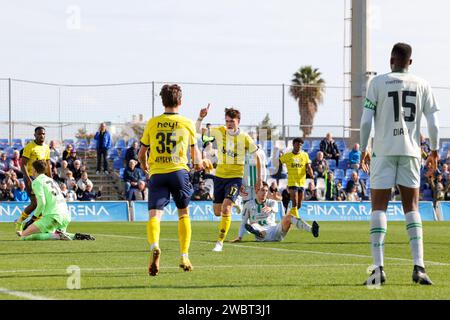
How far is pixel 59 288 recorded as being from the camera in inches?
379

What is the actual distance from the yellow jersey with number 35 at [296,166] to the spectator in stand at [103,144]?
401 inches

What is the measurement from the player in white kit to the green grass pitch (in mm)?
646

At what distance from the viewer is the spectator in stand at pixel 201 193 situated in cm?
3312

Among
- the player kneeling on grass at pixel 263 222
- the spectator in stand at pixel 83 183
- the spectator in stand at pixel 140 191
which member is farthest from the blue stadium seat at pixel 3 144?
the player kneeling on grass at pixel 263 222

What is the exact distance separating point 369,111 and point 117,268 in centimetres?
400

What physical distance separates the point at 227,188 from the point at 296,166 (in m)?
7.83

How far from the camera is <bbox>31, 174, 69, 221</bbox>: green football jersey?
1795 centimetres

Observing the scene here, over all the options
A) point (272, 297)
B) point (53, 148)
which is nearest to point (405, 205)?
point (272, 297)

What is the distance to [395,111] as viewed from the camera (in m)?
10.5

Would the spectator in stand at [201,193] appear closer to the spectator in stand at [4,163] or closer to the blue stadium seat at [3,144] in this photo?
the spectator in stand at [4,163]

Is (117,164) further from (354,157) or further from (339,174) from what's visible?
(354,157)

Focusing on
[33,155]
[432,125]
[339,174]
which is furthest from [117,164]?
[432,125]

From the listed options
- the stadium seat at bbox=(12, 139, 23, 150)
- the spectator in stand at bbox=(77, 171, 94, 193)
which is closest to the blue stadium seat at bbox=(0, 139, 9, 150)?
the stadium seat at bbox=(12, 139, 23, 150)
